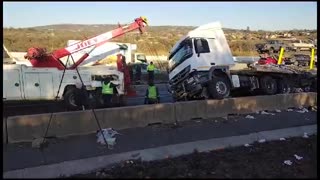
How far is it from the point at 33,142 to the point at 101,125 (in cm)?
186

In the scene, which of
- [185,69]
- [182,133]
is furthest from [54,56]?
[182,133]

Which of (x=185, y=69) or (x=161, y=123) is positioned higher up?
(x=185, y=69)

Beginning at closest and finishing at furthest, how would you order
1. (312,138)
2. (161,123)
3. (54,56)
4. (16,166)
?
(16,166), (312,138), (161,123), (54,56)

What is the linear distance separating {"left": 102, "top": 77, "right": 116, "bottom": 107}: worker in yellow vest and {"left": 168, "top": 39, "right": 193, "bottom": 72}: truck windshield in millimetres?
2607

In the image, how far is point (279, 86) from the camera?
19859mm

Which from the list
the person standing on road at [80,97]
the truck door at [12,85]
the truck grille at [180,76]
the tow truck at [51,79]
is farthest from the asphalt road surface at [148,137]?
the truck door at [12,85]

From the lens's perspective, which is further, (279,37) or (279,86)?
(279,37)

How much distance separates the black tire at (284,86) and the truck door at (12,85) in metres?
10.6

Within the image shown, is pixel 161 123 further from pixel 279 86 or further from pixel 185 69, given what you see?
pixel 279 86

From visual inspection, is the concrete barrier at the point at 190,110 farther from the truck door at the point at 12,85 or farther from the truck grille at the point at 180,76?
the truck door at the point at 12,85

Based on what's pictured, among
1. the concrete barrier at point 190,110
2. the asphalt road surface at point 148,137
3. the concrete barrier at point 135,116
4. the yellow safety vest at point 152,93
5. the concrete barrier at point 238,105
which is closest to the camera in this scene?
the asphalt road surface at point 148,137

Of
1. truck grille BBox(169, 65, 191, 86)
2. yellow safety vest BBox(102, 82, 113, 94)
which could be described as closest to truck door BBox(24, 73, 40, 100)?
yellow safety vest BBox(102, 82, 113, 94)

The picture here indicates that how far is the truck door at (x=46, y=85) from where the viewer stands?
1532 cm

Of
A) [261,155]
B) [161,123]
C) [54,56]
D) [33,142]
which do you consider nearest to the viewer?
[261,155]
